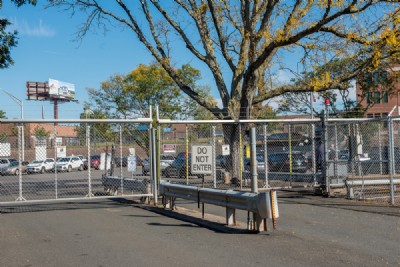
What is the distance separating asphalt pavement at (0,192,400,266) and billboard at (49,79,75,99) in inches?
3130

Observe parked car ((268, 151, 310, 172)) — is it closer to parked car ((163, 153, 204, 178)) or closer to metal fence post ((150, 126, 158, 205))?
parked car ((163, 153, 204, 178))

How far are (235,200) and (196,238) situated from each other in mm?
1297

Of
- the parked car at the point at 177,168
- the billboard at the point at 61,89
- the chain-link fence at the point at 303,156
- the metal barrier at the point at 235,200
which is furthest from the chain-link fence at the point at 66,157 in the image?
the billboard at the point at 61,89

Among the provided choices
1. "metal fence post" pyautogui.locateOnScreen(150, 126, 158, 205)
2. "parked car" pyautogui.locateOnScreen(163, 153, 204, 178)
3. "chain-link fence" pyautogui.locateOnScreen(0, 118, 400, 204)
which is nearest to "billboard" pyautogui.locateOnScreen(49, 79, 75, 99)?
"chain-link fence" pyautogui.locateOnScreen(0, 118, 400, 204)

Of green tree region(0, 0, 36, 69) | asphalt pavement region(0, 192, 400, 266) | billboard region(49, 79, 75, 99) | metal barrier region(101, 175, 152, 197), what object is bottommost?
asphalt pavement region(0, 192, 400, 266)

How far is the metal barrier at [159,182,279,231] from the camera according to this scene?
8570mm

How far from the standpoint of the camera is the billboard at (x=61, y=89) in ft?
292

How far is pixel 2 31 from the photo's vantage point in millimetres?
14727

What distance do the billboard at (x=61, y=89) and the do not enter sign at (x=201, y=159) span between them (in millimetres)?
81135

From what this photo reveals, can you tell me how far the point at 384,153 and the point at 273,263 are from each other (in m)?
12.0

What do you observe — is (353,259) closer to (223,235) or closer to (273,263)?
(273,263)

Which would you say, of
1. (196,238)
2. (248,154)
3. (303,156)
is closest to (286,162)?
(303,156)

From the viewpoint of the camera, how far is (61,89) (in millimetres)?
92438

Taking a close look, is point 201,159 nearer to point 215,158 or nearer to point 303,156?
point 215,158
